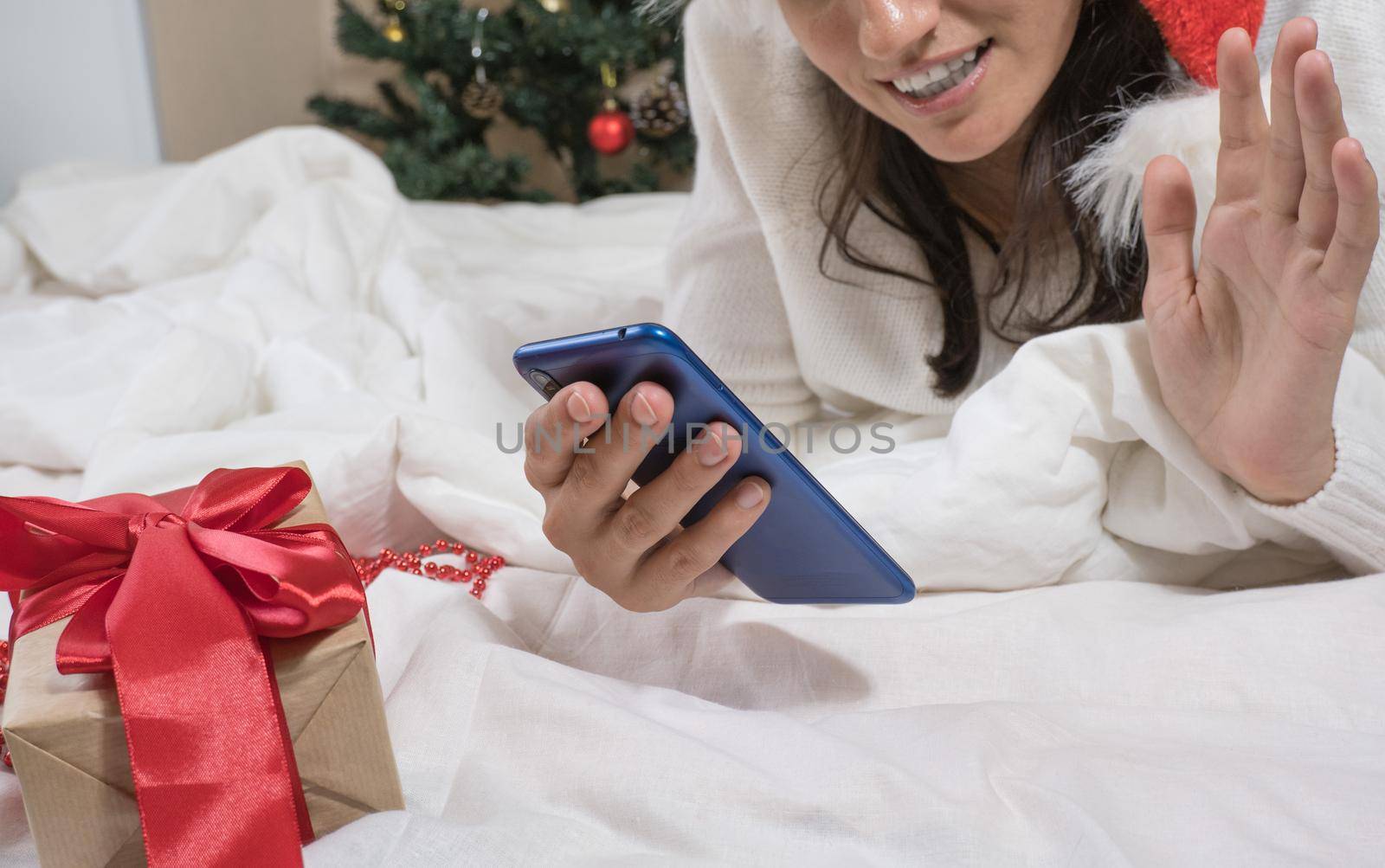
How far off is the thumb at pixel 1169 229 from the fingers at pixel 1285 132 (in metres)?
0.08

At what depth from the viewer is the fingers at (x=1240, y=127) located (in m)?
0.67

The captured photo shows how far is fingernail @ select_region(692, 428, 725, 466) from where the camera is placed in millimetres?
598

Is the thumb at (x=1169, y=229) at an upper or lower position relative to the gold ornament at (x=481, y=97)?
upper

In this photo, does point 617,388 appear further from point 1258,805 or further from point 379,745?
point 1258,805

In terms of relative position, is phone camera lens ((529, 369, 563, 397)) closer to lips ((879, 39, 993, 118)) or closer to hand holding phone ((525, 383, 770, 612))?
hand holding phone ((525, 383, 770, 612))

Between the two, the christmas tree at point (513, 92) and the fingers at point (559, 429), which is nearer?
the fingers at point (559, 429)

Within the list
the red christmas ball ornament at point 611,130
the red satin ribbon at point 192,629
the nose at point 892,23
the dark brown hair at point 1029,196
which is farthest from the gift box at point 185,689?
the red christmas ball ornament at point 611,130

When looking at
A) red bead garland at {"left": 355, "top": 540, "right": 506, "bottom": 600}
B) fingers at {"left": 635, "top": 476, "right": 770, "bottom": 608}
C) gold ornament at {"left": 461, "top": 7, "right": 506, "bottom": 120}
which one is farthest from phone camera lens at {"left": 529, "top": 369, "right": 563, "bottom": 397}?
gold ornament at {"left": 461, "top": 7, "right": 506, "bottom": 120}

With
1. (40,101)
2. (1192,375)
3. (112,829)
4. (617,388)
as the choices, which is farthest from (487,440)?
(40,101)

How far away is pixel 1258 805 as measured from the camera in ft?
1.77

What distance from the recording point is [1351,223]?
596 mm

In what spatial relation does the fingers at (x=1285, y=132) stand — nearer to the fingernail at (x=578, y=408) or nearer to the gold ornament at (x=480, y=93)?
the fingernail at (x=578, y=408)

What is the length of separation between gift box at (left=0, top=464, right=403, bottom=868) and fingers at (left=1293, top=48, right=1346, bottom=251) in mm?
555

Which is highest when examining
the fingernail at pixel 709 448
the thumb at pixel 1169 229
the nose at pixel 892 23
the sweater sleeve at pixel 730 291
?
the nose at pixel 892 23
